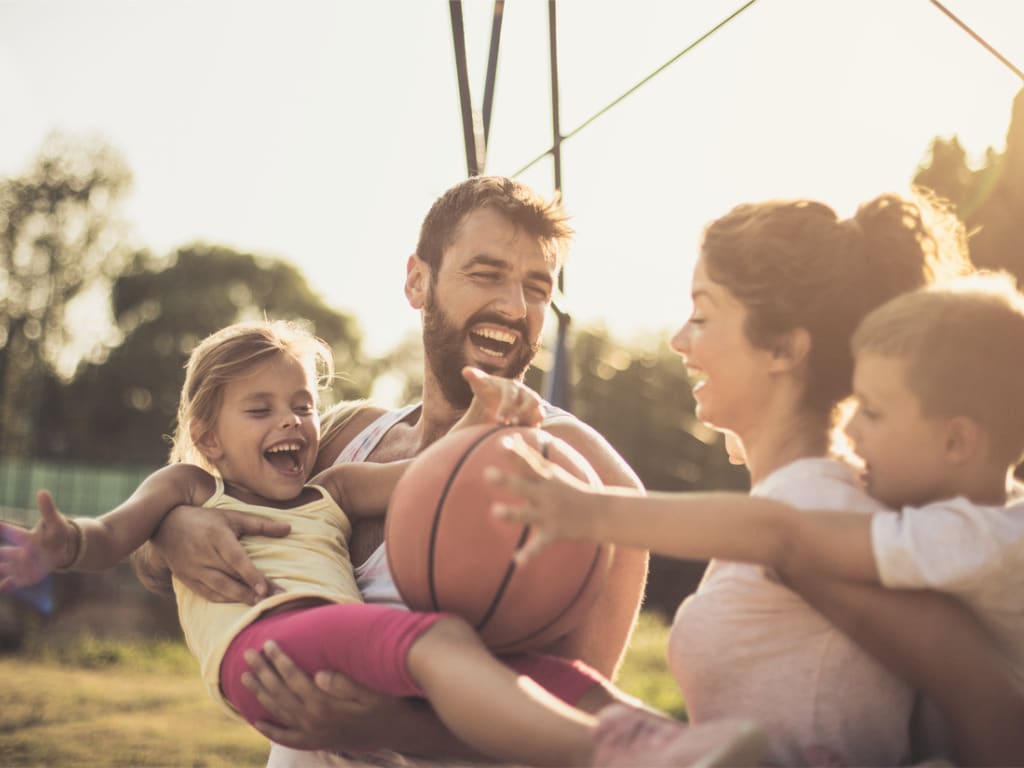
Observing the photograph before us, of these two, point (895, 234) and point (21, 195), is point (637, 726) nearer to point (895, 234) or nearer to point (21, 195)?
point (895, 234)

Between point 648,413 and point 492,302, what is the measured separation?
108 feet

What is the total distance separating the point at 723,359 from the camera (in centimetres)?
298

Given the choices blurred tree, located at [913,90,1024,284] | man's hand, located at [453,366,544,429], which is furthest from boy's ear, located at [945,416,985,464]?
blurred tree, located at [913,90,1024,284]

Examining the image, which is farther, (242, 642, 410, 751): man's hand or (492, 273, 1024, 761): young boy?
(242, 642, 410, 751): man's hand

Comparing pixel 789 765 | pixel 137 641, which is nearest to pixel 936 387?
pixel 789 765

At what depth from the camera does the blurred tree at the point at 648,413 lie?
34469 mm

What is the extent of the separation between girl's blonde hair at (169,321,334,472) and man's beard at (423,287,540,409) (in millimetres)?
478

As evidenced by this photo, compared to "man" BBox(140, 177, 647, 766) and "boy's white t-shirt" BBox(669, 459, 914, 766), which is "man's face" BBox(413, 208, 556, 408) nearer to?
"man" BBox(140, 177, 647, 766)

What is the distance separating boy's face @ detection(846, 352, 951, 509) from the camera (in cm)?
263

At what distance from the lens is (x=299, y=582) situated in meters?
3.55

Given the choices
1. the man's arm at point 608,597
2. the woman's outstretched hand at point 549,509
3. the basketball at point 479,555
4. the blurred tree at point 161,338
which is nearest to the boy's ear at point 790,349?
the basketball at point 479,555

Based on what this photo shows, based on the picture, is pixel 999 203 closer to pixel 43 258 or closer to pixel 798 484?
pixel 798 484

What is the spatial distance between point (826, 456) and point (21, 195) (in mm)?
36175

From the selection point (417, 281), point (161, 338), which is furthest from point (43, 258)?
point (417, 281)
